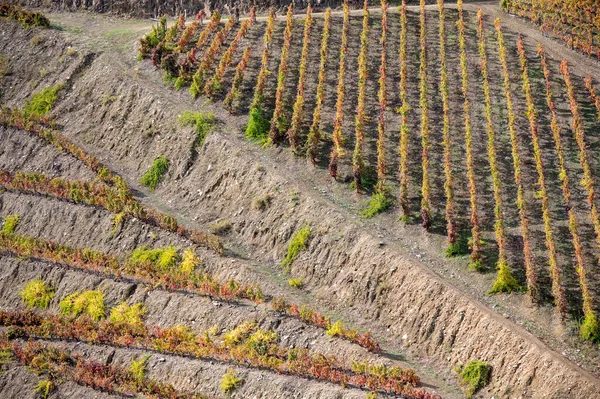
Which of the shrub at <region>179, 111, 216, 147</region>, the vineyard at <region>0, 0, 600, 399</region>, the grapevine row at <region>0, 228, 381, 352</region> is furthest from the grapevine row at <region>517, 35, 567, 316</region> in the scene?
the shrub at <region>179, 111, 216, 147</region>

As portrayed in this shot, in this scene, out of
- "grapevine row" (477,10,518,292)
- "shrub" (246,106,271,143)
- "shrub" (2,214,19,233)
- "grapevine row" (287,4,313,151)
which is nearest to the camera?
"grapevine row" (477,10,518,292)

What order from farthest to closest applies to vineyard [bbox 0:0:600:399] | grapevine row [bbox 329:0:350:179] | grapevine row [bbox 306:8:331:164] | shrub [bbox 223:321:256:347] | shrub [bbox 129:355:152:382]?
grapevine row [bbox 306:8:331:164]
grapevine row [bbox 329:0:350:179]
shrub [bbox 223:321:256:347]
shrub [bbox 129:355:152:382]
vineyard [bbox 0:0:600:399]

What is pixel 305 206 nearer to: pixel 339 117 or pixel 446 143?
pixel 339 117

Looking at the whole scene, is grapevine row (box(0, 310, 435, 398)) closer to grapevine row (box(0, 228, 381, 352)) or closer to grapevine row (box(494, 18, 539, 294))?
grapevine row (box(0, 228, 381, 352))

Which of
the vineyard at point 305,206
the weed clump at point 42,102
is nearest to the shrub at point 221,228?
the vineyard at point 305,206

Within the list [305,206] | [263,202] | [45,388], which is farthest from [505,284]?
[45,388]

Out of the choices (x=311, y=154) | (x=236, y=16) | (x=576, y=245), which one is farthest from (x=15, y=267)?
(x=576, y=245)

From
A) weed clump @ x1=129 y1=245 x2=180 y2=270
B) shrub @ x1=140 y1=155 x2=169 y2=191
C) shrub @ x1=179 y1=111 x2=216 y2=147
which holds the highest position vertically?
shrub @ x1=179 y1=111 x2=216 y2=147

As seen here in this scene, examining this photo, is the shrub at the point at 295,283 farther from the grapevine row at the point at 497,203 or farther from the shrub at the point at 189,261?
the grapevine row at the point at 497,203
